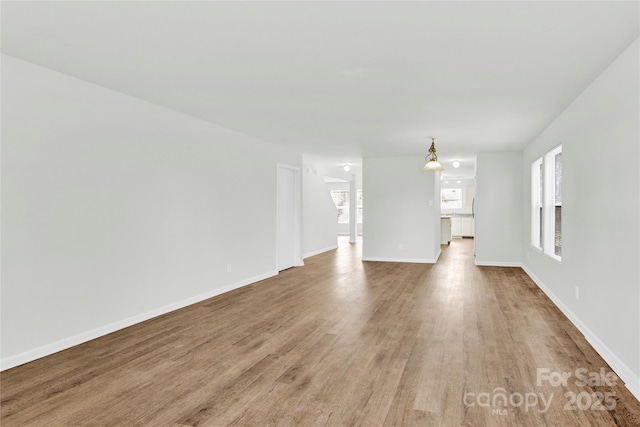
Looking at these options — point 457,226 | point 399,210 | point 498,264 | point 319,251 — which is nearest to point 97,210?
point 399,210

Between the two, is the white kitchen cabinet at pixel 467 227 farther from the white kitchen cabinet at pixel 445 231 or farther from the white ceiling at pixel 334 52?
the white ceiling at pixel 334 52

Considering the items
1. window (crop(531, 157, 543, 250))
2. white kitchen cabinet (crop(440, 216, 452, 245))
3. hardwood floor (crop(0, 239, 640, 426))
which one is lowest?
hardwood floor (crop(0, 239, 640, 426))

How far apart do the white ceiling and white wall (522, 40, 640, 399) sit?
0.29 metres

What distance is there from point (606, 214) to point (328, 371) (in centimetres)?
247

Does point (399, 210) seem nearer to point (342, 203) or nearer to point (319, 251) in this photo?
point (319, 251)

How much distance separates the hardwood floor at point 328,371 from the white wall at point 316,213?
4.64 meters

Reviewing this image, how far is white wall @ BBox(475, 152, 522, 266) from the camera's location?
25.3 ft

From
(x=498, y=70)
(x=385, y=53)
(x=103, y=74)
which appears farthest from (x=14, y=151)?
(x=498, y=70)

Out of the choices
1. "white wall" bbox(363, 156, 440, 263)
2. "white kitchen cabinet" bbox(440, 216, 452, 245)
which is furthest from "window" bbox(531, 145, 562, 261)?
"white kitchen cabinet" bbox(440, 216, 452, 245)

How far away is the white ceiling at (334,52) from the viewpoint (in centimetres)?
224

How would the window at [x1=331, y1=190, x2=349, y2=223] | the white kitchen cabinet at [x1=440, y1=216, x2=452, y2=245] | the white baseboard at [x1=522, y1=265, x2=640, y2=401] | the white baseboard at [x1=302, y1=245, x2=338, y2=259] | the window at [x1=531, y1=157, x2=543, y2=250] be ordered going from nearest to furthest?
1. the white baseboard at [x1=522, y1=265, x2=640, y2=401]
2. the window at [x1=531, y1=157, x2=543, y2=250]
3. the white baseboard at [x1=302, y1=245, x2=338, y2=259]
4. the white kitchen cabinet at [x1=440, y1=216, x2=452, y2=245]
5. the window at [x1=331, y1=190, x2=349, y2=223]

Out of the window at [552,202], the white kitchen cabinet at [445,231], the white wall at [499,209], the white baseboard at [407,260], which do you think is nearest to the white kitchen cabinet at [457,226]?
the white kitchen cabinet at [445,231]

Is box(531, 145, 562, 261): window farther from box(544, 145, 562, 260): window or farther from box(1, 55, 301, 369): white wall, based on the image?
box(1, 55, 301, 369): white wall

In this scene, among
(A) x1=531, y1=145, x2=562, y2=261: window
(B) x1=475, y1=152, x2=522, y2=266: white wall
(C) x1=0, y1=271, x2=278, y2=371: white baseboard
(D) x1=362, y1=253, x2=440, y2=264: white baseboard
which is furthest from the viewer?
(D) x1=362, y1=253, x2=440, y2=264: white baseboard
